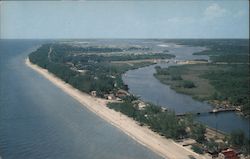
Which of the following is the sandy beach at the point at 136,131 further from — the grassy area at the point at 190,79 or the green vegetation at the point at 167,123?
the grassy area at the point at 190,79

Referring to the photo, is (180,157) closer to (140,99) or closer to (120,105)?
(120,105)

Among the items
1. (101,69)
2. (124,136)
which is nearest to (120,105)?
(124,136)

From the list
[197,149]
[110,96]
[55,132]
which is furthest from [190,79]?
[197,149]

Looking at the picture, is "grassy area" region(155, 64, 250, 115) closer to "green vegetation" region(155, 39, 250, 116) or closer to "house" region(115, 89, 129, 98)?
"green vegetation" region(155, 39, 250, 116)

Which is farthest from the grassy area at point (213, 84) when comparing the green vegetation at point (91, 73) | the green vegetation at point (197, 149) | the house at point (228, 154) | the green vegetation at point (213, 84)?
the house at point (228, 154)

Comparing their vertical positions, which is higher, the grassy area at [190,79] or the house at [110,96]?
the house at [110,96]

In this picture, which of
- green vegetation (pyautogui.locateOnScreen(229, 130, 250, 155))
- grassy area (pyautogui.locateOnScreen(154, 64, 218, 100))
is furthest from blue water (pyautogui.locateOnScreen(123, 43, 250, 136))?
green vegetation (pyautogui.locateOnScreen(229, 130, 250, 155))

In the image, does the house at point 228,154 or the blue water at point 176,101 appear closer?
the house at point 228,154

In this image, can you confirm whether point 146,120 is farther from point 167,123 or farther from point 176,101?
point 176,101
